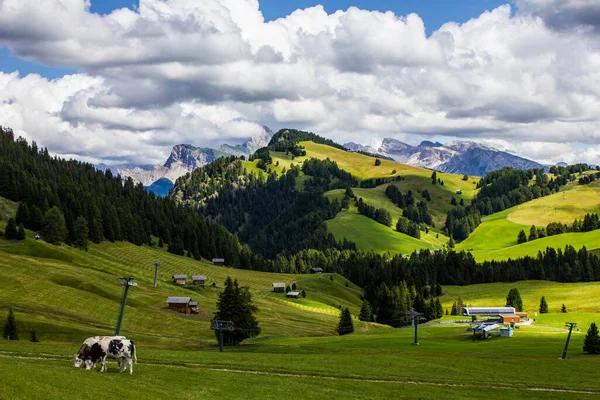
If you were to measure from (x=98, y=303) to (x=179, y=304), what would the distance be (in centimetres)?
2287

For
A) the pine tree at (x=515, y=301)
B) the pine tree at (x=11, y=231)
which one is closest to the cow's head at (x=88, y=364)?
the pine tree at (x=11, y=231)

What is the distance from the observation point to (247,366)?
2106 inches

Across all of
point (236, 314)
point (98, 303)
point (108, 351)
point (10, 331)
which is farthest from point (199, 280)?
point (108, 351)

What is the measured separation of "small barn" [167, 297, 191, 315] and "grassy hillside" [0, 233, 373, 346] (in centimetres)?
233

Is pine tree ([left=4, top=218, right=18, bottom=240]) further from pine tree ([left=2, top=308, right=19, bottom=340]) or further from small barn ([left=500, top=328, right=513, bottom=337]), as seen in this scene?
small barn ([left=500, top=328, right=513, bottom=337])

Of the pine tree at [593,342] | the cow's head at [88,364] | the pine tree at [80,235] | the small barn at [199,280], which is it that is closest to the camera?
the cow's head at [88,364]

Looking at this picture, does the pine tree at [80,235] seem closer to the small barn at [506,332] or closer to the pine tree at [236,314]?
the pine tree at [236,314]

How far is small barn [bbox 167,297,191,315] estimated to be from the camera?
140 m

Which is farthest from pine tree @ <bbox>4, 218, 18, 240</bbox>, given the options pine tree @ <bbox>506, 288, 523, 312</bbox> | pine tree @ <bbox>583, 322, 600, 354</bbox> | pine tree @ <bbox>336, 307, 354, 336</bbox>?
pine tree @ <bbox>506, 288, 523, 312</bbox>

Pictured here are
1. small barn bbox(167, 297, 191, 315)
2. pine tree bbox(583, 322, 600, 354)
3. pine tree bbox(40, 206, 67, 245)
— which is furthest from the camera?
pine tree bbox(40, 206, 67, 245)

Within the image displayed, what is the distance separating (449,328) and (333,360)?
8908 cm

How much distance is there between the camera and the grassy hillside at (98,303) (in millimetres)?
100312

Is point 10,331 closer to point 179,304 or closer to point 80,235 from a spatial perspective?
point 179,304

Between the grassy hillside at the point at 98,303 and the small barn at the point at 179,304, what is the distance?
233cm
